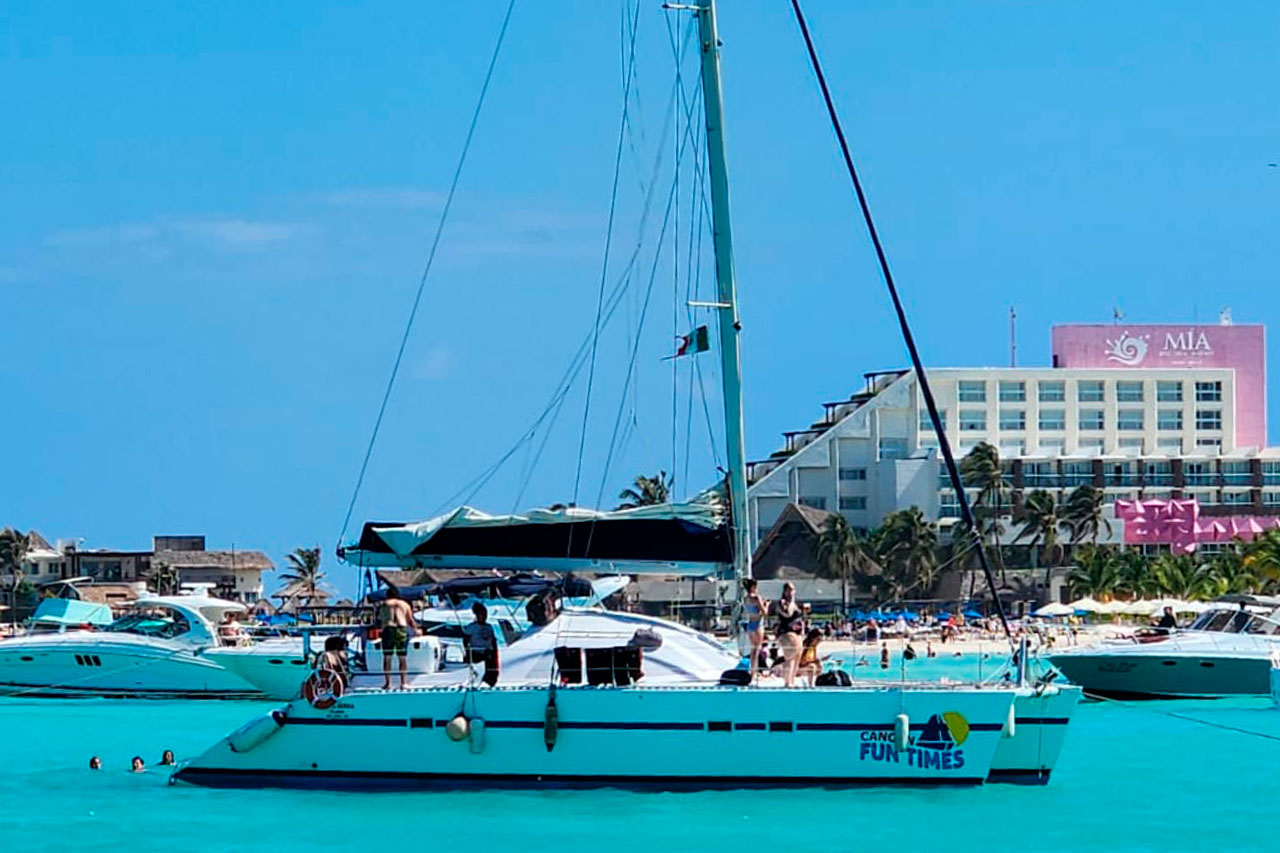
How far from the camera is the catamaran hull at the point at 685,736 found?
23109 millimetres

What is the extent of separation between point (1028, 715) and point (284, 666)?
22.2 metres

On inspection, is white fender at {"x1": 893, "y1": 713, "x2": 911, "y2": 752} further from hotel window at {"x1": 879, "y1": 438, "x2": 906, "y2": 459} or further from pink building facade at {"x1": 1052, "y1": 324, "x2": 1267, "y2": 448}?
pink building facade at {"x1": 1052, "y1": 324, "x2": 1267, "y2": 448}

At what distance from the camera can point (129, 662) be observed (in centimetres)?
4534

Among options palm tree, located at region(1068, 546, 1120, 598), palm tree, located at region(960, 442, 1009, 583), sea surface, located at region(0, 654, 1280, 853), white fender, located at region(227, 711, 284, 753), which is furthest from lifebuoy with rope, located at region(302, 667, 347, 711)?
palm tree, located at region(960, 442, 1009, 583)

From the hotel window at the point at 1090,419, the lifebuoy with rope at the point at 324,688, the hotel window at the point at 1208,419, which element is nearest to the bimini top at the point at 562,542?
the lifebuoy with rope at the point at 324,688

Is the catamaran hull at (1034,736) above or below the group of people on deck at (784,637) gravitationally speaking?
below

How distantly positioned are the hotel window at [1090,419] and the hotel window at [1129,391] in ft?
4.58

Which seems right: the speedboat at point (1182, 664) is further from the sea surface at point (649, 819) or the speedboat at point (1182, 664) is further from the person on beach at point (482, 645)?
the person on beach at point (482, 645)

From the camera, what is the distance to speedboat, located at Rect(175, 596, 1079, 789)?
2314 cm

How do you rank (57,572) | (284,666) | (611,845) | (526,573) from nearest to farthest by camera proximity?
(611,845), (526,573), (284,666), (57,572)

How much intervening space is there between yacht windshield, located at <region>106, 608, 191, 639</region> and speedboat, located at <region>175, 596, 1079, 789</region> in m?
21.7

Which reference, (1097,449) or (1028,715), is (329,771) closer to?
(1028,715)

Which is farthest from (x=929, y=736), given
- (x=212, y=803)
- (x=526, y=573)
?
(x=212, y=803)

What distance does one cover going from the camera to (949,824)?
22.9 m
